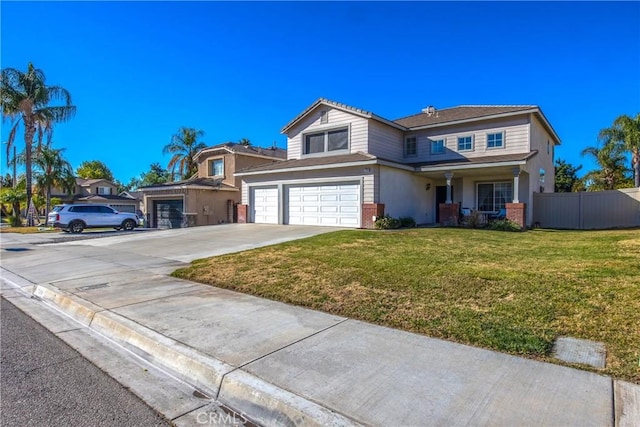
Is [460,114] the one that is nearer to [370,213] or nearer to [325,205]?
[370,213]

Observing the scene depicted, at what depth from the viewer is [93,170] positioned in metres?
71.2

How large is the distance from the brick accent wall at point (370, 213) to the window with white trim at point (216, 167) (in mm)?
16070

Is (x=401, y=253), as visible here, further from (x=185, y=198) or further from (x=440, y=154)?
(x=185, y=198)

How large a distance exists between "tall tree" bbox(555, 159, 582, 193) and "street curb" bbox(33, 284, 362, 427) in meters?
44.3

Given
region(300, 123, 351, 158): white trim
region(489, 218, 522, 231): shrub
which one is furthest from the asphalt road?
region(300, 123, 351, 158): white trim

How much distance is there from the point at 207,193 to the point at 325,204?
474 inches

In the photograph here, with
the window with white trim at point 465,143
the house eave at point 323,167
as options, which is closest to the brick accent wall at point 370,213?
the house eave at point 323,167

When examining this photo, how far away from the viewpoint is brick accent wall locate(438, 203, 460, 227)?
17.8 m

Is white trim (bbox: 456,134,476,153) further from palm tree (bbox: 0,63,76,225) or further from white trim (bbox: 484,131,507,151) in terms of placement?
palm tree (bbox: 0,63,76,225)

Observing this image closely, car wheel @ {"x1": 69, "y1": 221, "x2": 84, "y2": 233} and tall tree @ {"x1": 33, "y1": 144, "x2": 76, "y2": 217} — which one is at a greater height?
tall tree @ {"x1": 33, "y1": 144, "x2": 76, "y2": 217}

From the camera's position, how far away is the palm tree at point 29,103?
90.2ft

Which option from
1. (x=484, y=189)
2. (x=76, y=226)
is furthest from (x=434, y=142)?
(x=76, y=226)

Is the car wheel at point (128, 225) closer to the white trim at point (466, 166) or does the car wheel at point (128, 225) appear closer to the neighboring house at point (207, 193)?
the neighboring house at point (207, 193)

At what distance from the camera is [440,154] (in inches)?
781
